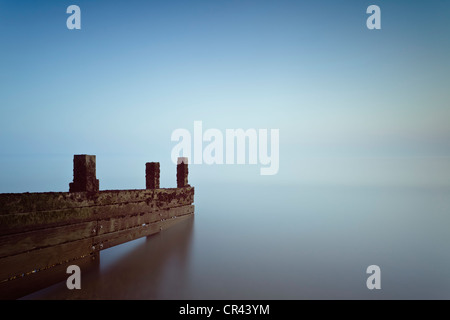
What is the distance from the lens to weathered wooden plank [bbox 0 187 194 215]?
455 centimetres

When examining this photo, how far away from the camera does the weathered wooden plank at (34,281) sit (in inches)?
177

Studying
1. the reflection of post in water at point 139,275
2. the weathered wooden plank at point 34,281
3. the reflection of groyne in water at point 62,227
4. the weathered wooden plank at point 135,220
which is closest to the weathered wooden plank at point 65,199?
the reflection of groyne in water at point 62,227

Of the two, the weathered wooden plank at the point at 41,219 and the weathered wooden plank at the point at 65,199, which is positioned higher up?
the weathered wooden plank at the point at 65,199

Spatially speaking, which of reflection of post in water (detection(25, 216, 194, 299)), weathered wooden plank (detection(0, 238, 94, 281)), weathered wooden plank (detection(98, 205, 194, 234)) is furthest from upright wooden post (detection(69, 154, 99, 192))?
reflection of post in water (detection(25, 216, 194, 299))

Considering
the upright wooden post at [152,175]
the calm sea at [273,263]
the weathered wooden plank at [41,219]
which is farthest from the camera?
the upright wooden post at [152,175]

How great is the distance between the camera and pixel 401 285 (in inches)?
232

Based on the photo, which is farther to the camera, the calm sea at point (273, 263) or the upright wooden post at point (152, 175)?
the upright wooden post at point (152, 175)

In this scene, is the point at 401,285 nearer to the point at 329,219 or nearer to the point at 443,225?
the point at 329,219

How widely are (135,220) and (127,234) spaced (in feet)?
1.52

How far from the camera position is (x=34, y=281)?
492 cm

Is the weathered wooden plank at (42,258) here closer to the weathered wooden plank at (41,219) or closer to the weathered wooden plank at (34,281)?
the weathered wooden plank at (34,281)

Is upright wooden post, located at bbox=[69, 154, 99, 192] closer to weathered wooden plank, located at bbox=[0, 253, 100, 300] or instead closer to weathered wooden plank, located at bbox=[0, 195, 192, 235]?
weathered wooden plank, located at bbox=[0, 195, 192, 235]

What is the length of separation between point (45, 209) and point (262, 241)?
6.50m

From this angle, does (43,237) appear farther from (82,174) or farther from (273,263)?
(273,263)
